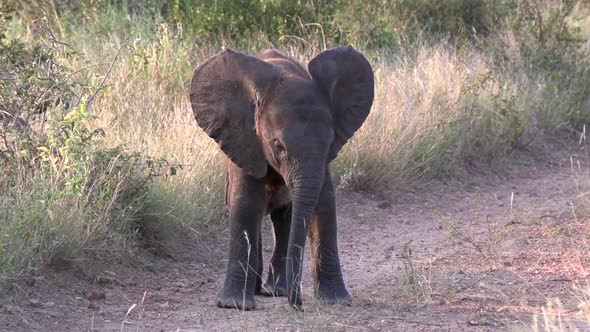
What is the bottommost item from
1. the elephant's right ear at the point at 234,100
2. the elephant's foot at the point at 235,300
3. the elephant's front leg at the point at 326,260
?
the elephant's foot at the point at 235,300

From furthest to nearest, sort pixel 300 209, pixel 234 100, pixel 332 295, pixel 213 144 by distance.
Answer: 1. pixel 213 144
2. pixel 332 295
3. pixel 234 100
4. pixel 300 209

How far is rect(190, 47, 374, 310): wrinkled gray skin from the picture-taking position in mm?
5449

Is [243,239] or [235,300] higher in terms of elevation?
[243,239]

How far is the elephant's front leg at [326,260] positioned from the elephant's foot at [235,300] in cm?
40

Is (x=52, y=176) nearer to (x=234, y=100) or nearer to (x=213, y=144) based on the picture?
(x=234, y=100)

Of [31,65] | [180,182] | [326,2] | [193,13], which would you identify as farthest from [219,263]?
[326,2]

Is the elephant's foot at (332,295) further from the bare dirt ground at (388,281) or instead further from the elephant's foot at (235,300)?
the elephant's foot at (235,300)

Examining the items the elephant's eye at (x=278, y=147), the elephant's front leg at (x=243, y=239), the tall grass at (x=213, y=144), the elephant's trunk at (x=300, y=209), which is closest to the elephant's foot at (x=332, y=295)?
the elephant's front leg at (x=243, y=239)

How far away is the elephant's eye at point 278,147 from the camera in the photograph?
18.1ft

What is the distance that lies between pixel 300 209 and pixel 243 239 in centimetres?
69

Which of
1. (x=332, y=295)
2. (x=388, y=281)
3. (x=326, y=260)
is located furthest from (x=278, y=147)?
(x=388, y=281)

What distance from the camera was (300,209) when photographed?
543 centimetres

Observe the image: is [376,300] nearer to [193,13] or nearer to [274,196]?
[274,196]

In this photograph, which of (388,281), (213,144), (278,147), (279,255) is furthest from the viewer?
(213,144)
